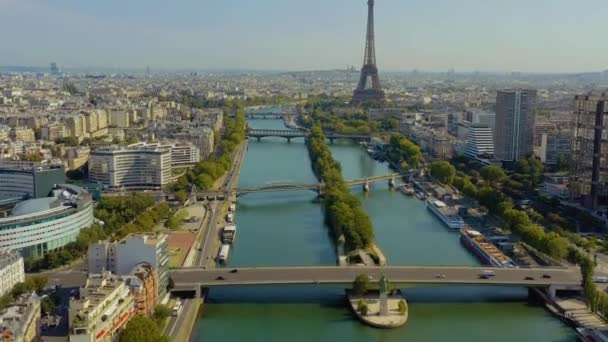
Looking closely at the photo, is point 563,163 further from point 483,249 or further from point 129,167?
point 129,167

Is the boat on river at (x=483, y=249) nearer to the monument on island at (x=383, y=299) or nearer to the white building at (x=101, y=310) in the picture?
the monument on island at (x=383, y=299)

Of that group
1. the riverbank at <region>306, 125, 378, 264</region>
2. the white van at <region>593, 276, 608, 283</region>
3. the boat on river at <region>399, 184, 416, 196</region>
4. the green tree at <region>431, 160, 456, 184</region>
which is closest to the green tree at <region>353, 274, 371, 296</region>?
the riverbank at <region>306, 125, 378, 264</region>

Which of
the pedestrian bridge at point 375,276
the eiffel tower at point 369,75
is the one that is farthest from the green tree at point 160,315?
the eiffel tower at point 369,75

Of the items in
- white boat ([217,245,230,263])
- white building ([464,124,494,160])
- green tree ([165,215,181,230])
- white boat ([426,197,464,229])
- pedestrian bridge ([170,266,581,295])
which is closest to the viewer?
pedestrian bridge ([170,266,581,295])

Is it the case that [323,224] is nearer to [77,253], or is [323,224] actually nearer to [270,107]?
[77,253]

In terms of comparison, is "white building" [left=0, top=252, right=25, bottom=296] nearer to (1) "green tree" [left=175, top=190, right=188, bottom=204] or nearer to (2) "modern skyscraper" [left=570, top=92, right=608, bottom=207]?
(1) "green tree" [left=175, top=190, right=188, bottom=204]

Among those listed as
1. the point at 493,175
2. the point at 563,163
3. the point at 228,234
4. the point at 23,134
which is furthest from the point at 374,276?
the point at 23,134

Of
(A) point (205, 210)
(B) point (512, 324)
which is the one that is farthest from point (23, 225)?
(B) point (512, 324)
